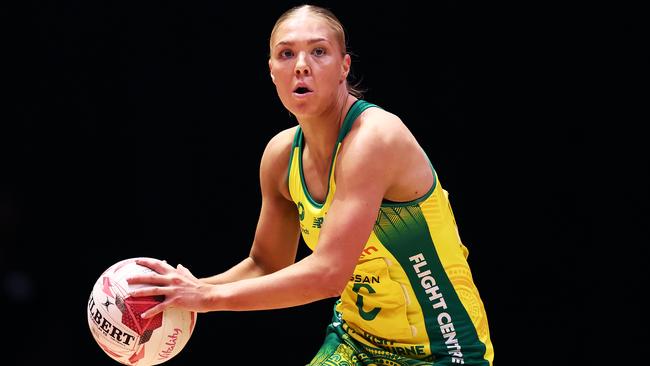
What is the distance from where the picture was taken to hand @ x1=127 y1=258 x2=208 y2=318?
8.00 ft

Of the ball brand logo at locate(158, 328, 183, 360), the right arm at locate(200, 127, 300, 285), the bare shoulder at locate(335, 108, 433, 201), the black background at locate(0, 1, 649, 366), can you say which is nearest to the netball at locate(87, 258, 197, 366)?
the ball brand logo at locate(158, 328, 183, 360)

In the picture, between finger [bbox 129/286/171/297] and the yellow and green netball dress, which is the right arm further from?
finger [bbox 129/286/171/297]

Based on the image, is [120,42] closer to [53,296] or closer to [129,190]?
[129,190]

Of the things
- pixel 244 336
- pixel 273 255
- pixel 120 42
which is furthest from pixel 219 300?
pixel 120 42

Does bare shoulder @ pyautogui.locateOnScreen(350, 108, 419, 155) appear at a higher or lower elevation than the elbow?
higher

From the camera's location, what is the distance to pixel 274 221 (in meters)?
3.05

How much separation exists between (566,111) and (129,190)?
2226 mm

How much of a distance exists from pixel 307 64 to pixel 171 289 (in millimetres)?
744

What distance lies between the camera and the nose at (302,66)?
262cm

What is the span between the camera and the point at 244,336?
466 cm

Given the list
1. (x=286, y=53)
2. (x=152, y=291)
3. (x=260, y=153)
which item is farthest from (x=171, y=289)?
(x=260, y=153)

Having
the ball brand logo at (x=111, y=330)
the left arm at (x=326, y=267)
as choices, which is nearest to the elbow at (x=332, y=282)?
the left arm at (x=326, y=267)

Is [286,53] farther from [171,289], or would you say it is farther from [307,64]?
[171,289]

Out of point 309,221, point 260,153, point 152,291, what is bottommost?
point 152,291
